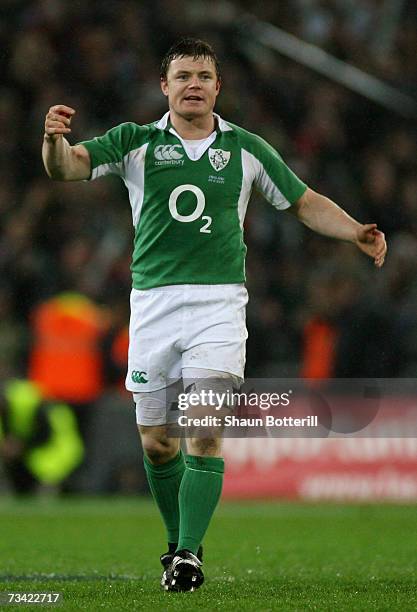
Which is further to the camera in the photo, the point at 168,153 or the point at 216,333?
the point at 168,153

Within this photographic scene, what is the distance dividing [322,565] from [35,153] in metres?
7.79

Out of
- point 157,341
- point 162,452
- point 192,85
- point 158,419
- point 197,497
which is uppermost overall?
point 192,85

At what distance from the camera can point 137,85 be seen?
14203mm

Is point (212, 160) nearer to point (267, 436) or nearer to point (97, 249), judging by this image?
point (267, 436)

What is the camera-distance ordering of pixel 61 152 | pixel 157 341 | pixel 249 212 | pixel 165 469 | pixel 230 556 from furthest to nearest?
1. pixel 249 212
2. pixel 230 556
3. pixel 165 469
4. pixel 157 341
5. pixel 61 152

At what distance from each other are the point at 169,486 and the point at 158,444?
0.77 feet

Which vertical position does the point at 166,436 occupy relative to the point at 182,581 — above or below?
above

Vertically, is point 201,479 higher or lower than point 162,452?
lower

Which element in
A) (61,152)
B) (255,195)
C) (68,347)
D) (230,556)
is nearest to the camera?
(61,152)

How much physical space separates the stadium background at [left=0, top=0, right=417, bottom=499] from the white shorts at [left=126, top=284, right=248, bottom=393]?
570cm

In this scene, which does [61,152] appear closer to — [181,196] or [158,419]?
[181,196]

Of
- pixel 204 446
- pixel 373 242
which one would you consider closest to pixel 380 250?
pixel 373 242

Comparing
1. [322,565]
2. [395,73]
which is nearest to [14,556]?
[322,565]

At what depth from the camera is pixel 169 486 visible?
6082 millimetres
